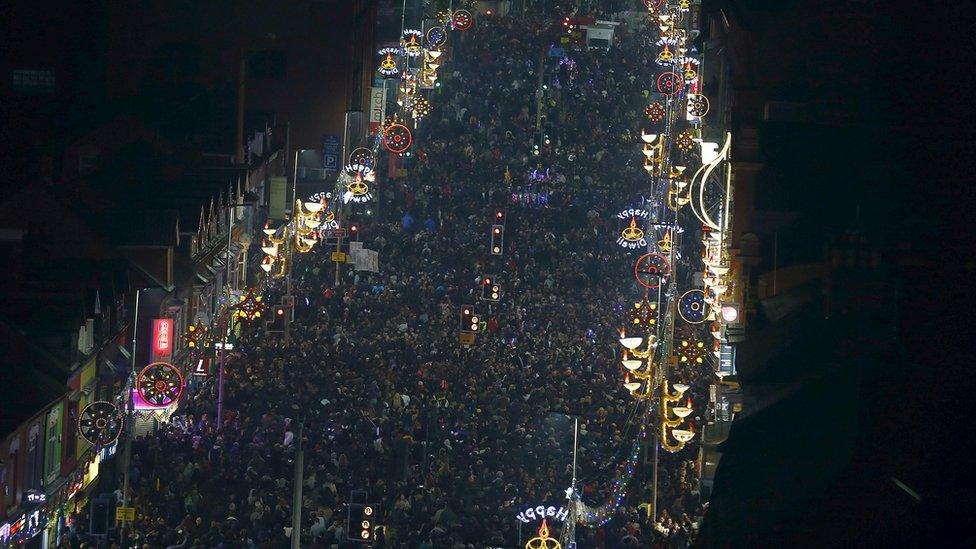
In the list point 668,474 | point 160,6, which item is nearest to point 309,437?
point 668,474

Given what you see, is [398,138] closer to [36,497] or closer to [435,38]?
[435,38]

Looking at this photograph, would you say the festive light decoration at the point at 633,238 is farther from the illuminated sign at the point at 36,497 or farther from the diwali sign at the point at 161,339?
the illuminated sign at the point at 36,497

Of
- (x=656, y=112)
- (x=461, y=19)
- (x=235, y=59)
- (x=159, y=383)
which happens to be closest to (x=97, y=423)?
(x=159, y=383)

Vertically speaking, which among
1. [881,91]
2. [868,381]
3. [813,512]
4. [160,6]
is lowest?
A: [813,512]

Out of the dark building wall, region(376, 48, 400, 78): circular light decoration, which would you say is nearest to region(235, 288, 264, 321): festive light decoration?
the dark building wall

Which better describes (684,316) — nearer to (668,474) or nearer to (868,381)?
(668,474)

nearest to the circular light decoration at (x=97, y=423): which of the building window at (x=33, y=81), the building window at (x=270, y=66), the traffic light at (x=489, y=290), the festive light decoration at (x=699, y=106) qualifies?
the traffic light at (x=489, y=290)
